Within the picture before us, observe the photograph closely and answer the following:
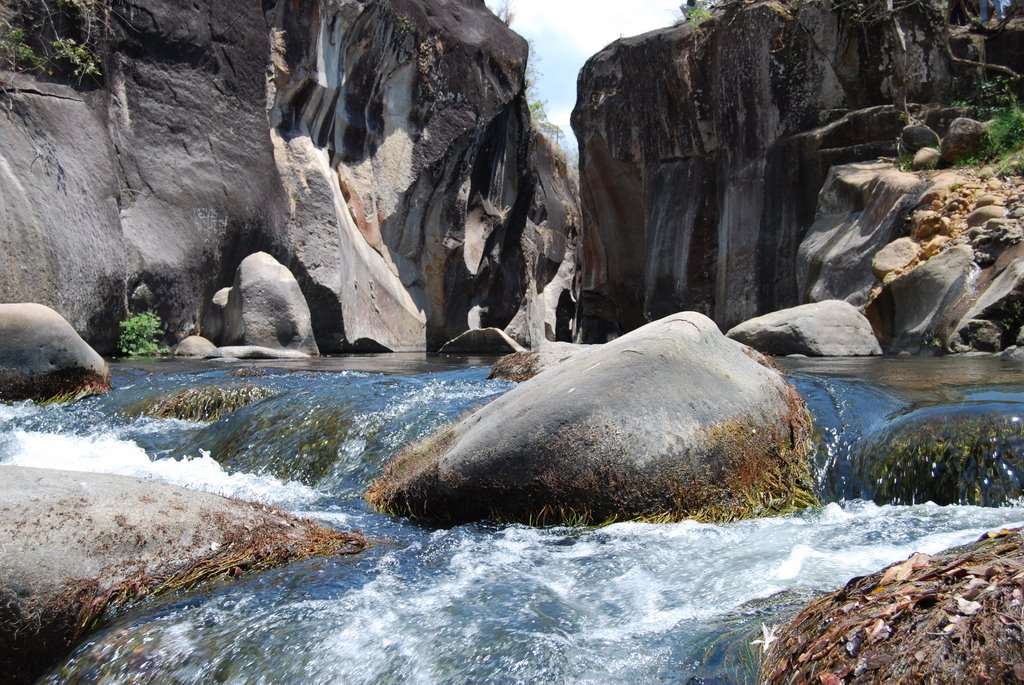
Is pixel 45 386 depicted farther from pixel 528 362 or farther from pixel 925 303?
pixel 925 303

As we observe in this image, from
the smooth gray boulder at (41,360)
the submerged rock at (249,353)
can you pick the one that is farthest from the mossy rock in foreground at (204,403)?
the submerged rock at (249,353)

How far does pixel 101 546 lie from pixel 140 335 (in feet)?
40.3

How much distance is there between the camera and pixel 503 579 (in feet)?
12.3

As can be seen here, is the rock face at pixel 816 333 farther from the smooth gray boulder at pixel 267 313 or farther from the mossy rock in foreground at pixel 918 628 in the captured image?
the mossy rock in foreground at pixel 918 628

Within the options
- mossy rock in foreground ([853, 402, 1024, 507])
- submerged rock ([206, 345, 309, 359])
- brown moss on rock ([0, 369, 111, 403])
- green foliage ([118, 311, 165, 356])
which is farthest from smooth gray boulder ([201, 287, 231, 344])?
mossy rock in foreground ([853, 402, 1024, 507])

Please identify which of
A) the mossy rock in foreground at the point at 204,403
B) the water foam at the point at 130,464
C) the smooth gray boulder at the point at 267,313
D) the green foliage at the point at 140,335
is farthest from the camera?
the smooth gray boulder at the point at 267,313

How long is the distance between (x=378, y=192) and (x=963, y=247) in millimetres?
12785

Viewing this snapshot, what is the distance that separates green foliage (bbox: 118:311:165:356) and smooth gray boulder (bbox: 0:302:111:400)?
17.2 feet

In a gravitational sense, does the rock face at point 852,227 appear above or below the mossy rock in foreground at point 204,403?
above

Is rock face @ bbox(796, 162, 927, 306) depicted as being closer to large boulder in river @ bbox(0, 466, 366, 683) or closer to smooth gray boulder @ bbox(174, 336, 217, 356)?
smooth gray boulder @ bbox(174, 336, 217, 356)

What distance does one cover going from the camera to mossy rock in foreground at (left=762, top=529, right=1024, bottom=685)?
205cm

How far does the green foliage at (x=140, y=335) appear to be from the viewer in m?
15.0

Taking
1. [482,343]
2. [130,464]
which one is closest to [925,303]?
[482,343]

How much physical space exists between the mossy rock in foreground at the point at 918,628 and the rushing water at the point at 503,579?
0.28 meters
